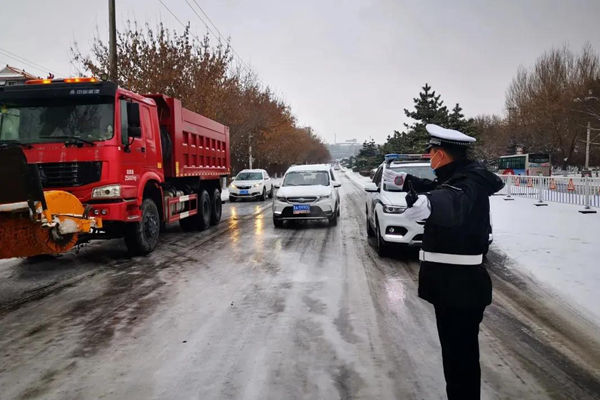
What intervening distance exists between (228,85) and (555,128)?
133 feet

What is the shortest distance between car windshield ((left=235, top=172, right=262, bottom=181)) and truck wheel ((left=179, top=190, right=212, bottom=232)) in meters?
10.4

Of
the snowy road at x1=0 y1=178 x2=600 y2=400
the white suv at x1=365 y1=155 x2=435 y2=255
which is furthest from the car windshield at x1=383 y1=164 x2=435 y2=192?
the snowy road at x1=0 y1=178 x2=600 y2=400

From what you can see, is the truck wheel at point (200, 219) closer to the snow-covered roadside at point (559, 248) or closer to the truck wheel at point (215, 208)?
the truck wheel at point (215, 208)

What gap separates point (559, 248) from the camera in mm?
8281

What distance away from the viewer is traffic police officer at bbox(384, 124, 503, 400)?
246 cm

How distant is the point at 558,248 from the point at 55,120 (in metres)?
9.29

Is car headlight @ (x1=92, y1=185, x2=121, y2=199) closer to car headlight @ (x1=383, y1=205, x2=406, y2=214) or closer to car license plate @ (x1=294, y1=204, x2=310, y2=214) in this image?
car headlight @ (x1=383, y1=205, x2=406, y2=214)

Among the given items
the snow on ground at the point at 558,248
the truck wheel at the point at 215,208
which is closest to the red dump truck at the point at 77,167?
the truck wheel at the point at 215,208

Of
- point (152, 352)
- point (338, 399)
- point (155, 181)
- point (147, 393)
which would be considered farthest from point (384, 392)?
point (155, 181)

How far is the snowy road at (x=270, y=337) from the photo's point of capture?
10.8ft

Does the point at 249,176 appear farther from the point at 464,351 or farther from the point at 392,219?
the point at 464,351

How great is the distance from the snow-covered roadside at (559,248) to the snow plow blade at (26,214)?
21.4 ft

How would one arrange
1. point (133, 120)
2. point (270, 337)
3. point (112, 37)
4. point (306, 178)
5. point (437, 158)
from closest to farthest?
1. point (437, 158)
2. point (270, 337)
3. point (133, 120)
4. point (306, 178)
5. point (112, 37)

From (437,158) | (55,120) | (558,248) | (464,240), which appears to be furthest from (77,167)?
(558,248)
